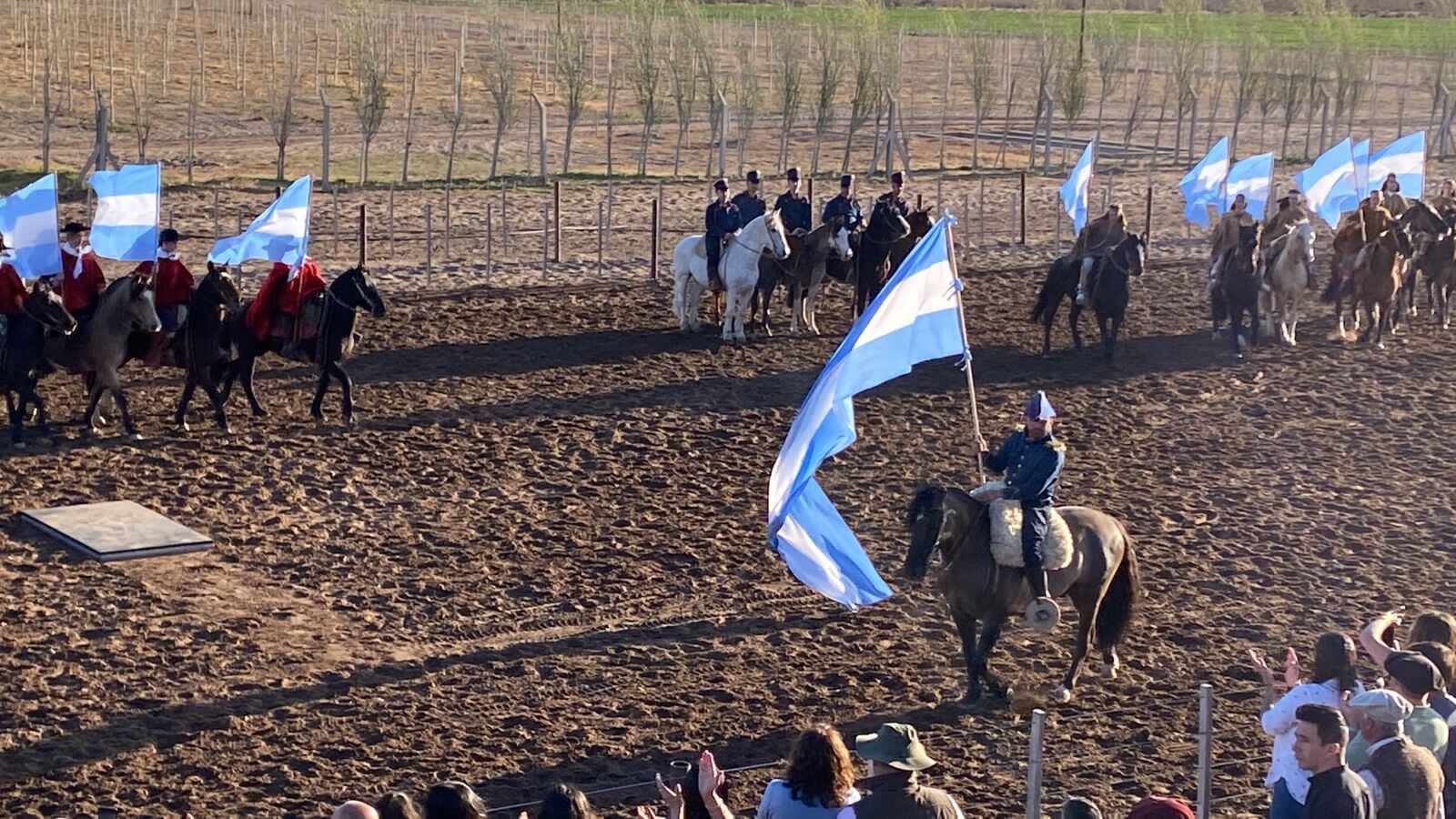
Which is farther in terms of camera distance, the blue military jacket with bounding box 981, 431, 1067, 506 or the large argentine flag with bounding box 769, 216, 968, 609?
the blue military jacket with bounding box 981, 431, 1067, 506

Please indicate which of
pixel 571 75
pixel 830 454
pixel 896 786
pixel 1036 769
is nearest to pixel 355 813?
pixel 896 786

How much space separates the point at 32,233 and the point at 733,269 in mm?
7214

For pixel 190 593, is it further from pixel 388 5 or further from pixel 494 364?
pixel 388 5

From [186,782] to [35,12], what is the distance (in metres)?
37.9

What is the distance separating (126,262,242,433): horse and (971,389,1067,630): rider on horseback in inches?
317

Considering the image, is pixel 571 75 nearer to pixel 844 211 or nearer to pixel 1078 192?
pixel 844 211

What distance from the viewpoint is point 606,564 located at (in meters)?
13.0

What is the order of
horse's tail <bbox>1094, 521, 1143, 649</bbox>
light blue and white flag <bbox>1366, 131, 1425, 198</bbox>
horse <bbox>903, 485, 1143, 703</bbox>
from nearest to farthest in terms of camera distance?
horse <bbox>903, 485, 1143, 703</bbox>, horse's tail <bbox>1094, 521, 1143, 649</bbox>, light blue and white flag <bbox>1366, 131, 1425, 198</bbox>

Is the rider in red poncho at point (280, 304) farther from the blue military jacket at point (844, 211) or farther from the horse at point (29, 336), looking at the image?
the blue military jacket at point (844, 211)

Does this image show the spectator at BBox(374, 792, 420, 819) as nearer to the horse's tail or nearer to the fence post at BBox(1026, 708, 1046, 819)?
the fence post at BBox(1026, 708, 1046, 819)

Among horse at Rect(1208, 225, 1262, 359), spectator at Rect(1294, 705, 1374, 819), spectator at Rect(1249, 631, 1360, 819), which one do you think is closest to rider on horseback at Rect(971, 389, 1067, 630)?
spectator at Rect(1249, 631, 1360, 819)

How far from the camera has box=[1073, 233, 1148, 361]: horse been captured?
19.0 meters

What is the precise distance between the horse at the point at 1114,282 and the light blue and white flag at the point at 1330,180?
4858 millimetres

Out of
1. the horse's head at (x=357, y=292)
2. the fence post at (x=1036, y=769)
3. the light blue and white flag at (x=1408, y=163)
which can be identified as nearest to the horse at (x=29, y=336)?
the horse's head at (x=357, y=292)
